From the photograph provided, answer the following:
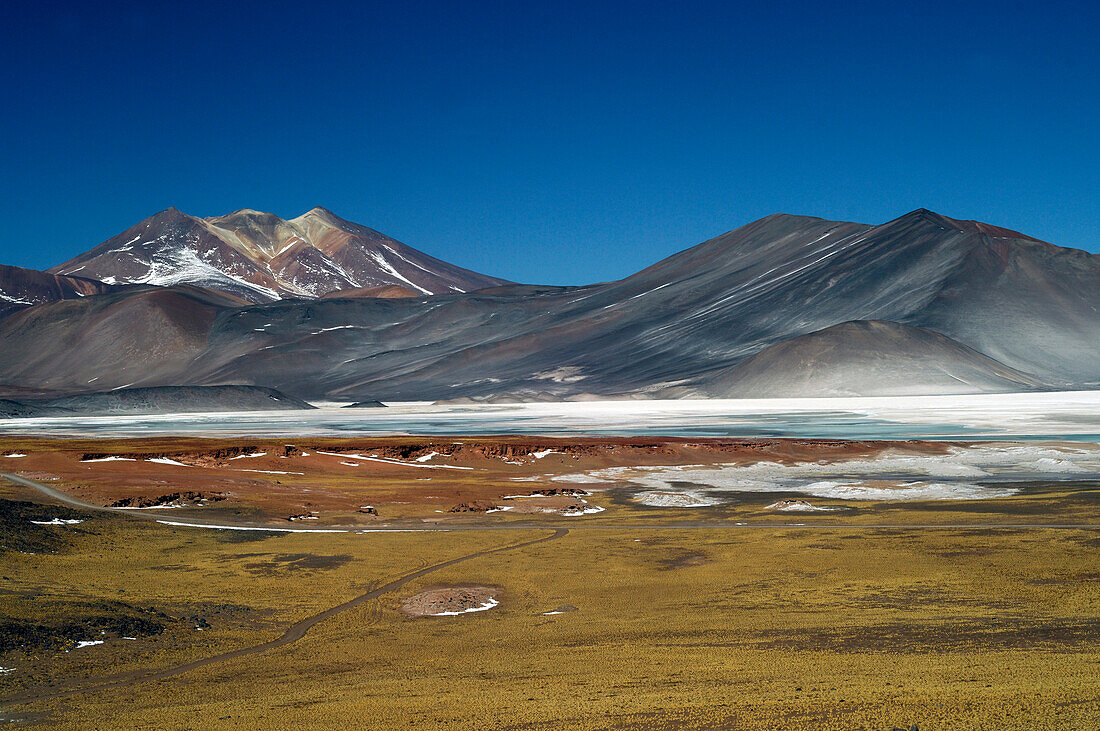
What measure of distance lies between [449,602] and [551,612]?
5.34 ft

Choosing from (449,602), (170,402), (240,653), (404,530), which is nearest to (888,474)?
(404,530)

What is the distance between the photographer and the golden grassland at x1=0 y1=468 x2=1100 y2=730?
914 cm

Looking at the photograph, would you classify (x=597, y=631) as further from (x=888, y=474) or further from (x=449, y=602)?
(x=888, y=474)

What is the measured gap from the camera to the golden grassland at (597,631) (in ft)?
30.0

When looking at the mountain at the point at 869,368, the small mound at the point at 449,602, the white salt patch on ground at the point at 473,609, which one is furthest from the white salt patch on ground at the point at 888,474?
the mountain at the point at 869,368

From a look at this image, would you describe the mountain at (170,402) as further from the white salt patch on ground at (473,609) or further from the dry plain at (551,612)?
the white salt patch on ground at (473,609)

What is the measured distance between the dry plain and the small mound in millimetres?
109

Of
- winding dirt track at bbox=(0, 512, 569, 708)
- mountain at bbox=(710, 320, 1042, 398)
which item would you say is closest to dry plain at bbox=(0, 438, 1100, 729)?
winding dirt track at bbox=(0, 512, 569, 708)

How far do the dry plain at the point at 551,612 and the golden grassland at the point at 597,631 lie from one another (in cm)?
6

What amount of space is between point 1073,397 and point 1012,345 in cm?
4904

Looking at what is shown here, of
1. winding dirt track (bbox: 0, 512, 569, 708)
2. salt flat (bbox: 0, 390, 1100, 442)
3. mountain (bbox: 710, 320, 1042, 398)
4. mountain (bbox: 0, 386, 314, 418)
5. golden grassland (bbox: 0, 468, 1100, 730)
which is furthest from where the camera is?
mountain (bbox: 710, 320, 1042, 398)

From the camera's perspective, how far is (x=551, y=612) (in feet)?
47.6

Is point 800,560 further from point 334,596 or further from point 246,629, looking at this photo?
point 246,629

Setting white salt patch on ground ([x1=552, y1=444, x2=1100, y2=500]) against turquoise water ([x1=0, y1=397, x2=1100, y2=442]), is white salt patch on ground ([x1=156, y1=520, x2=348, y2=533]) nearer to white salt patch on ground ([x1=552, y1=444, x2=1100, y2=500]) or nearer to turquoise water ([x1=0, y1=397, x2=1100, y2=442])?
white salt patch on ground ([x1=552, y1=444, x2=1100, y2=500])
